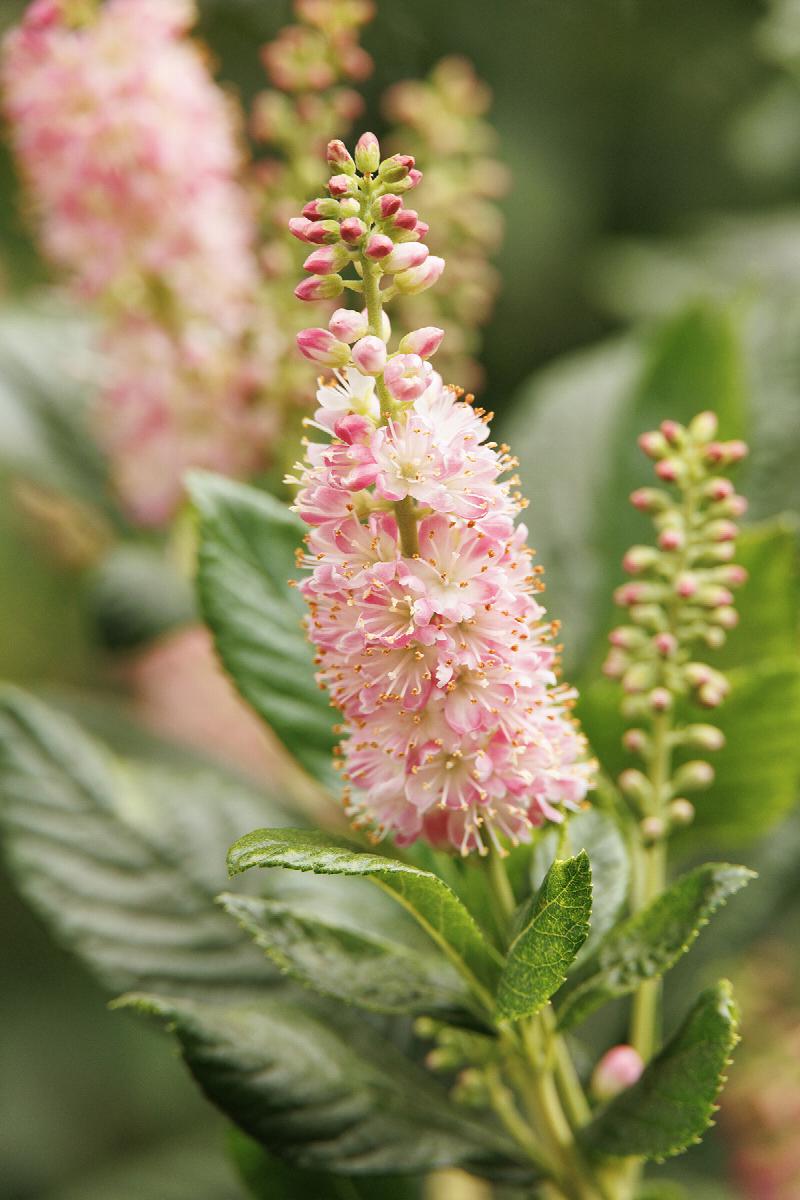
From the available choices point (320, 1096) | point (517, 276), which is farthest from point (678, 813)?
point (517, 276)

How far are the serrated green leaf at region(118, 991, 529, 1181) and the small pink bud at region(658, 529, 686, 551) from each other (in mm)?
343

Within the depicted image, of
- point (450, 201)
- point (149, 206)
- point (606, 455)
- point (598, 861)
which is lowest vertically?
point (598, 861)

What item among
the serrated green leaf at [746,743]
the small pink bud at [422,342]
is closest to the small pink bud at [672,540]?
the serrated green leaf at [746,743]

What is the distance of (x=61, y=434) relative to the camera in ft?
4.70

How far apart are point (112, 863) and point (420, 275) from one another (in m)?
0.48

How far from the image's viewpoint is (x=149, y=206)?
1.12m

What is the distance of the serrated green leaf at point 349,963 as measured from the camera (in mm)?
647

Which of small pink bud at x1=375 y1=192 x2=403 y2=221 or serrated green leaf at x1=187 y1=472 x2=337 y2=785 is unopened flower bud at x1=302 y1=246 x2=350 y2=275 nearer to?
small pink bud at x1=375 y1=192 x2=403 y2=221

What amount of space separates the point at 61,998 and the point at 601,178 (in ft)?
4.28

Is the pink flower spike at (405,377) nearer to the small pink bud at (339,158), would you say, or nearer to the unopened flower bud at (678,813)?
the small pink bud at (339,158)

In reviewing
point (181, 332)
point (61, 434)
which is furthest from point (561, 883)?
point (61, 434)

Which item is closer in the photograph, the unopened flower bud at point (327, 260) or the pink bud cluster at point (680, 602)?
the unopened flower bud at point (327, 260)

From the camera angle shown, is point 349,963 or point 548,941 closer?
point 548,941

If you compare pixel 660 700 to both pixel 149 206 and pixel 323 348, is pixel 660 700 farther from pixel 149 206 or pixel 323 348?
pixel 149 206
